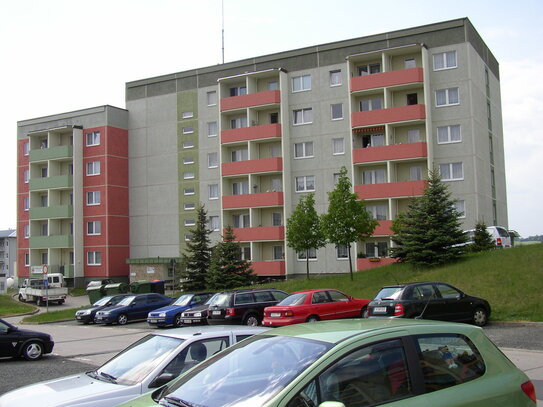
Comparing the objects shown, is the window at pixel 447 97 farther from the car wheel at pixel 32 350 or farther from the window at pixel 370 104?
the car wheel at pixel 32 350

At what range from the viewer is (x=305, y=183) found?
1831 inches

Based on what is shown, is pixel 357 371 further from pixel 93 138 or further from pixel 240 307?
pixel 93 138

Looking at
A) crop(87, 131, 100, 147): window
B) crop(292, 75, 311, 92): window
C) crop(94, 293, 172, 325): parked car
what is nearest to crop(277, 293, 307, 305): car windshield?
crop(94, 293, 172, 325): parked car

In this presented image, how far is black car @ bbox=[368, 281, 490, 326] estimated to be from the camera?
667 inches

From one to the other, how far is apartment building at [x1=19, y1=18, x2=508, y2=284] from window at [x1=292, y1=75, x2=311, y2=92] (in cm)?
8

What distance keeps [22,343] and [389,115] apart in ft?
105

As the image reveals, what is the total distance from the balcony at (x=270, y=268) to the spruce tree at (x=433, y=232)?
16.5m

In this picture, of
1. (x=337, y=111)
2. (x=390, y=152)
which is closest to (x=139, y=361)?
(x=390, y=152)

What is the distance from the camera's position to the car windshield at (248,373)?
4152 mm

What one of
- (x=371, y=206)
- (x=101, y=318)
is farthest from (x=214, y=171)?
(x=101, y=318)

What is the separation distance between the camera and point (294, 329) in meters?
4.98

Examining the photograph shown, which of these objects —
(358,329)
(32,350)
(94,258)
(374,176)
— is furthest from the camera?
(94,258)

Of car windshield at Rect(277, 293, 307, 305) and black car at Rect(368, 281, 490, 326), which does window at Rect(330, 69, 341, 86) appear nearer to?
car windshield at Rect(277, 293, 307, 305)

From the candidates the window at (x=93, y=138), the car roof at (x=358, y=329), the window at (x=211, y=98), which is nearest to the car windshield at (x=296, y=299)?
the car roof at (x=358, y=329)
